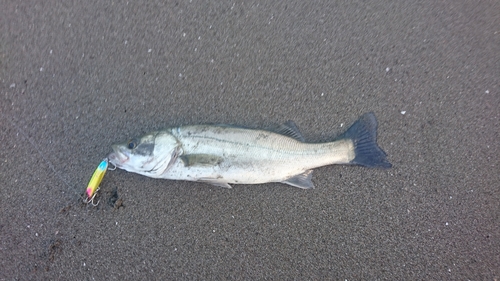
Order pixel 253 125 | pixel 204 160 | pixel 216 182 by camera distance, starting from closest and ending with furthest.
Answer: pixel 204 160, pixel 216 182, pixel 253 125

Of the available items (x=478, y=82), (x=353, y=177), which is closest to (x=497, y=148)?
(x=478, y=82)

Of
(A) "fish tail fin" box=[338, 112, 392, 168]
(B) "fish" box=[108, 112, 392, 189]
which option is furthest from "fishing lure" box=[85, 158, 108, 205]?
(A) "fish tail fin" box=[338, 112, 392, 168]

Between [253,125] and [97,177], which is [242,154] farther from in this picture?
[97,177]

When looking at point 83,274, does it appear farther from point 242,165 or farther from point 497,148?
point 497,148

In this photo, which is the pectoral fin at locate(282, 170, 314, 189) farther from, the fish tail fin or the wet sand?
the fish tail fin

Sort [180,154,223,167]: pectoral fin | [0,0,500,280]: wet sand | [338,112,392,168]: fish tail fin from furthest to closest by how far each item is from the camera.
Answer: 1. [0,0,500,280]: wet sand
2. [338,112,392,168]: fish tail fin
3. [180,154,223,167]: pectoral fin

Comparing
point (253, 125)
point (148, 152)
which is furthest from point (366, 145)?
point (148, 152)
